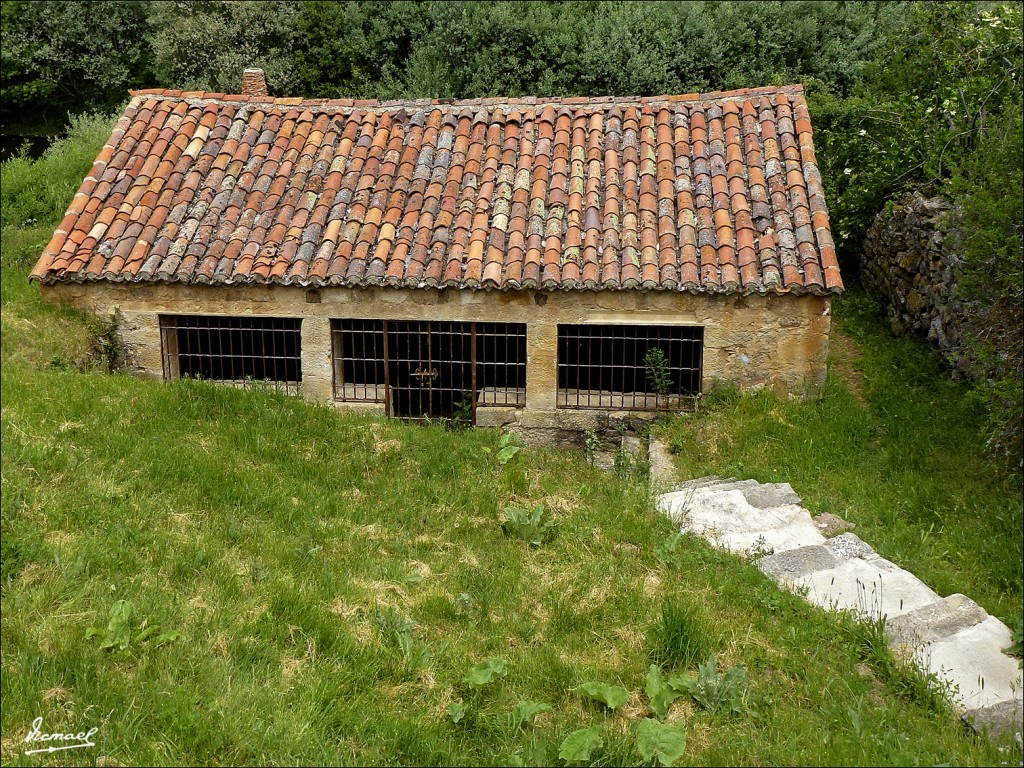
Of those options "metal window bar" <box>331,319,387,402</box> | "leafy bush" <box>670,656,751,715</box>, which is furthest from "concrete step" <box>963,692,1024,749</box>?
"metal window bar" <box>331,319,387,402</box>

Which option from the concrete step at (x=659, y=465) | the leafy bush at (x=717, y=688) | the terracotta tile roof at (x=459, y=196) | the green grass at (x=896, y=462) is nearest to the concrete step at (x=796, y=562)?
the green grass at (x=896, y=462)

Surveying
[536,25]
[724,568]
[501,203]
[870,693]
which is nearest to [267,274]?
[501,203]

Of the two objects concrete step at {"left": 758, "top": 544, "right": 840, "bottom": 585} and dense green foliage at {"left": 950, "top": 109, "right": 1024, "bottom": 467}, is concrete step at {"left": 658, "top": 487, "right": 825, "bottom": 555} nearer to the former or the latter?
concrete step at {"left": 758, "top": 544, "right": 840, "bottom": 585}

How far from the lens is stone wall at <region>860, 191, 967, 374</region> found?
9633 mm

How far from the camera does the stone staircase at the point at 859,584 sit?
15.0ft

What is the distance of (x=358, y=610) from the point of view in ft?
17.2

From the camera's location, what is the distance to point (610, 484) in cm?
779

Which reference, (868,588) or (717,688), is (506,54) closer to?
(868,588)

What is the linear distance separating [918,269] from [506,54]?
39.0ft

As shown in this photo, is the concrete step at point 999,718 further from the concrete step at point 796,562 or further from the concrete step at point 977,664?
the concrete step at point 796,562

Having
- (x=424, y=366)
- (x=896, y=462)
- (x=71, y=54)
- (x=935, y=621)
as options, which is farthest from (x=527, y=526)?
(x=71, y=54)

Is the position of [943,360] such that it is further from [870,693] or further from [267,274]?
[267,274]

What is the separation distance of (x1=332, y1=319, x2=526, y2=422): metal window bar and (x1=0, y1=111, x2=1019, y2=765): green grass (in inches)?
69.9

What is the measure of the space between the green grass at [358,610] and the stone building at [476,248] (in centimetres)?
179
